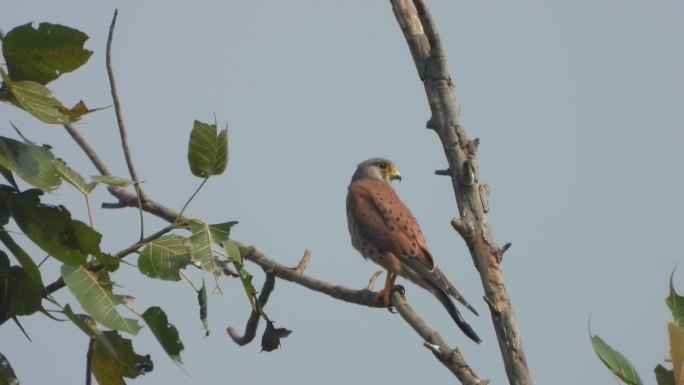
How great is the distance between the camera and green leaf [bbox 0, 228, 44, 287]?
1.75m

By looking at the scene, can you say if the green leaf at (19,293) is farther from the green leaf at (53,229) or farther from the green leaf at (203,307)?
the green leaf at (203,307)

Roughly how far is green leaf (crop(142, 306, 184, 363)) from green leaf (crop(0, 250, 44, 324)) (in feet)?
0.68

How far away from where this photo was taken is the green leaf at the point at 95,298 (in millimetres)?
1680

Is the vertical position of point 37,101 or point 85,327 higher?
point 37,101

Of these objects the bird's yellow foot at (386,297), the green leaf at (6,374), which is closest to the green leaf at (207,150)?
the green leaf at (6,374)

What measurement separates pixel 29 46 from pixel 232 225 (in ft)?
1.81

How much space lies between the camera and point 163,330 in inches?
71.8

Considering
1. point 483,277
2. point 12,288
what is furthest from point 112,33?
point 483,277

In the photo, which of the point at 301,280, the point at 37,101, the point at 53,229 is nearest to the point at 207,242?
the point at 53,229

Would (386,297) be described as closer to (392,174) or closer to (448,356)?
(448,356)

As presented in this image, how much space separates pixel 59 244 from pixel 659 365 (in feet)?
3.94

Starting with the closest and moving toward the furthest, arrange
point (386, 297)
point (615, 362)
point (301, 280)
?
point (615, 362) → point (301, 280) → point (386, 297)

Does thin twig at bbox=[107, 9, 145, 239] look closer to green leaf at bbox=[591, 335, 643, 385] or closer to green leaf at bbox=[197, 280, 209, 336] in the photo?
green leaf at bbox=[197, 280, 209, 336]

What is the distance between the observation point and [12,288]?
1753mm
